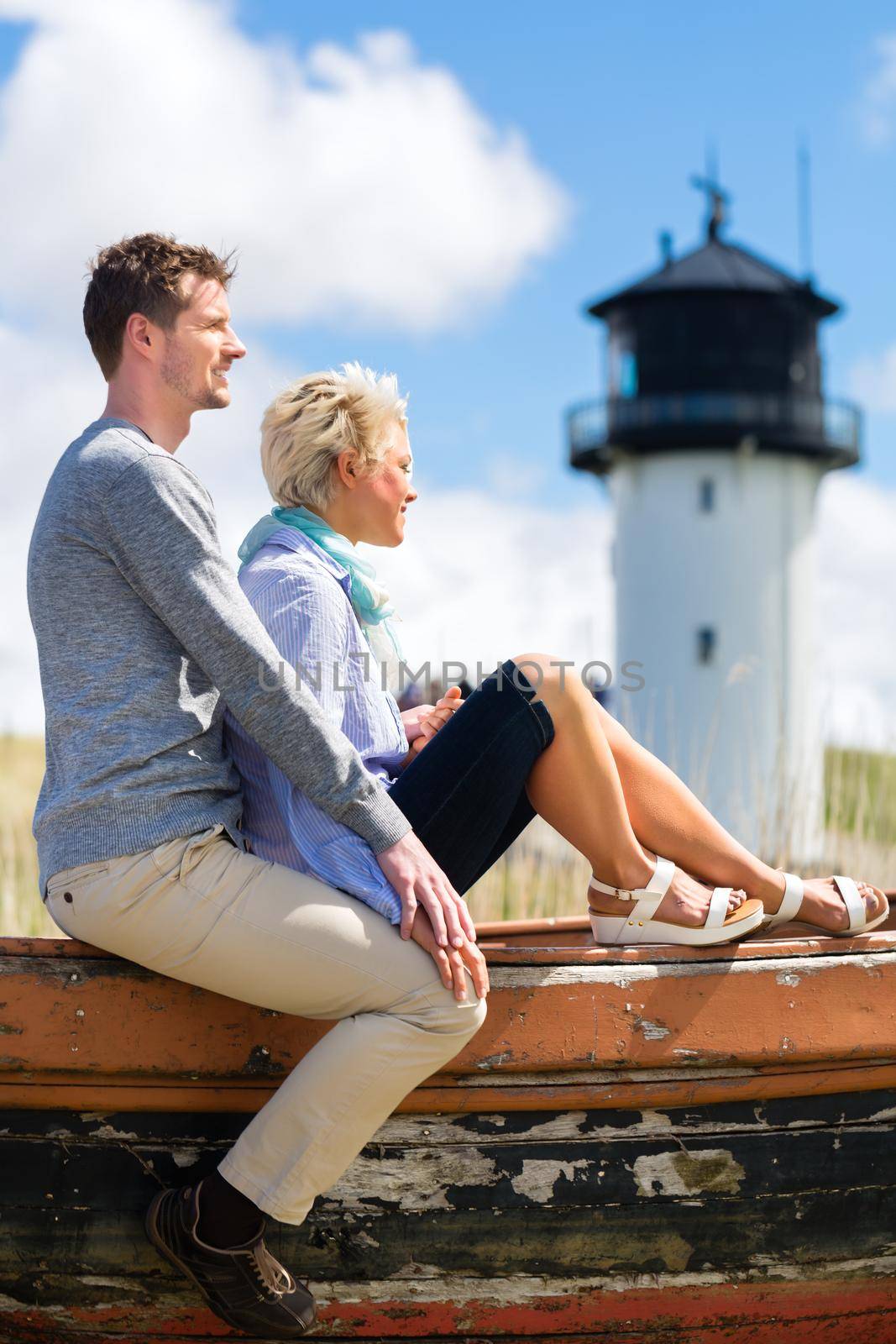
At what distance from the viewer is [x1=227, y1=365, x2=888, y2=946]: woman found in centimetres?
219

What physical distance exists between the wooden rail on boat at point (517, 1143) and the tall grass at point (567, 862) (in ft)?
8.56

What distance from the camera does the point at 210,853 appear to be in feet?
6.54

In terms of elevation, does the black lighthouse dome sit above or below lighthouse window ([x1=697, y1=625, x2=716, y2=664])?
above

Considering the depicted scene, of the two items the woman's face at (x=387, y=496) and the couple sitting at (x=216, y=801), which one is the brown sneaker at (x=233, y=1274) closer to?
the couple sitting at (x=216, y=801)

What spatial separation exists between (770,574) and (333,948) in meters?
19.7

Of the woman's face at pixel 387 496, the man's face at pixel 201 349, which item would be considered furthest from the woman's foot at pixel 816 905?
the man's face at pixel 201 349

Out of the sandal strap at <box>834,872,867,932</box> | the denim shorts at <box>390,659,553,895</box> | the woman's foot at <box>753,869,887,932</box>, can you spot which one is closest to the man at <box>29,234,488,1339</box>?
the denim shorts at <box>390,659,553,895</box>

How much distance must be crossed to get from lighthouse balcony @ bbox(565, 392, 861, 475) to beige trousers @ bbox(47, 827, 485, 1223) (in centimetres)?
1952

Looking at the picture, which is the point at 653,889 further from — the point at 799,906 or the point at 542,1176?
the point at 542,1176

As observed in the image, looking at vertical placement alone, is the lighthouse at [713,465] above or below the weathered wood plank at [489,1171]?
above

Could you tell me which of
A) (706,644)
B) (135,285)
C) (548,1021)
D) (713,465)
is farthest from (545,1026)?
(713,465)

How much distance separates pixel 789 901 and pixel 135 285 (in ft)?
4.92

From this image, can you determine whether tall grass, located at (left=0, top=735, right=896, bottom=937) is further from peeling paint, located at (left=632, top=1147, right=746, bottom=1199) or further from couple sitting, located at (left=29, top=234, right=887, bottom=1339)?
couple sitting, located at (left=29, top=234, right=887, bottom=1339)

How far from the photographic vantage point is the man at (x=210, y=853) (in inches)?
77.1
